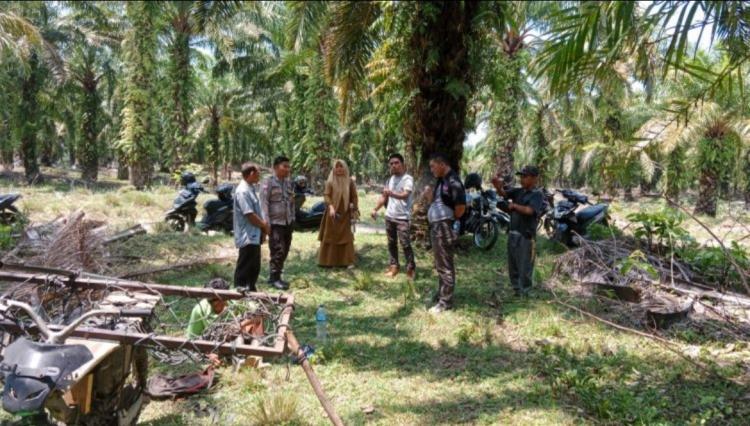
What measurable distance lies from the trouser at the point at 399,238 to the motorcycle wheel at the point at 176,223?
5.03 meters

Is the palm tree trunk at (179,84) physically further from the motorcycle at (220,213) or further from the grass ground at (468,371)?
the grass ground at (468,371)

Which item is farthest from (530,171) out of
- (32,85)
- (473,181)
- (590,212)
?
(32,85)

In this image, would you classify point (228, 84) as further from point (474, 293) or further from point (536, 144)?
point (474, 293)

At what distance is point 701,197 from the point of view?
19844mm

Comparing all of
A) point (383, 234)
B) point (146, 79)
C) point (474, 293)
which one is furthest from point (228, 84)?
point (474, 293)

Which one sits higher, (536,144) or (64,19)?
(64,19)

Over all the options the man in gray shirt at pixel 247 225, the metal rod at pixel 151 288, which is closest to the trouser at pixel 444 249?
the man in gray shirt at pixel 247 225

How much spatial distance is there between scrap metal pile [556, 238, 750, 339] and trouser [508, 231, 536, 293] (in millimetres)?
588

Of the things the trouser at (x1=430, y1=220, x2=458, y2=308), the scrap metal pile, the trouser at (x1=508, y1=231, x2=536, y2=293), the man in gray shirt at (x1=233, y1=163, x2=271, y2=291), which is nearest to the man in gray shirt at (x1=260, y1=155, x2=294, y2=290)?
the man in gray shirt at (x1=233, y1=163, x2=271, y2=291)

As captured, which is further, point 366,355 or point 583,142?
point 583,142

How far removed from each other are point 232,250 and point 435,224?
4.49 m

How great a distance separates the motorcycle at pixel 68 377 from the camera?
2.23m

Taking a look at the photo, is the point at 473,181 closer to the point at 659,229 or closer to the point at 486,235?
the point at 486,235

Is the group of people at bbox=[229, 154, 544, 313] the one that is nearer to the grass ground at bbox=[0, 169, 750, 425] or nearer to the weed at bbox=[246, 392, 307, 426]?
the grass ground at bbox=[0, 169, 750, 425]
